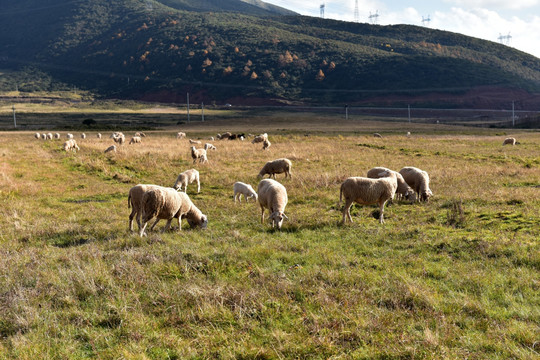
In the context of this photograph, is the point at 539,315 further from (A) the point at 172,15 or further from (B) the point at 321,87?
(A) the point at 172,15

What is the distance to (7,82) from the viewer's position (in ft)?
507

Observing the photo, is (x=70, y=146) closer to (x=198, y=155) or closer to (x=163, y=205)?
(x=198, y=155)

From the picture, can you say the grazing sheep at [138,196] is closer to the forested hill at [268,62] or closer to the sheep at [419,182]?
the sheep at [419,182]

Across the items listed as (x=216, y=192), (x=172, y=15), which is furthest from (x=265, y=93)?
(x=216, y=192)

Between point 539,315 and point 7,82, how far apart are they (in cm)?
18858

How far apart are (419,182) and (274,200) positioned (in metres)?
6.17

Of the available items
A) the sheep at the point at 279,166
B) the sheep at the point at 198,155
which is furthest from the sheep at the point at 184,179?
the sheep at the point at 198,155

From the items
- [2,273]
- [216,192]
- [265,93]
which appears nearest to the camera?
[2,273]

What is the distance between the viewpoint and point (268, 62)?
140750 millimetres

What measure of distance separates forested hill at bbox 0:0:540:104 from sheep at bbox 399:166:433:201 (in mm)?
108095

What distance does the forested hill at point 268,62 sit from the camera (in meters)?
128

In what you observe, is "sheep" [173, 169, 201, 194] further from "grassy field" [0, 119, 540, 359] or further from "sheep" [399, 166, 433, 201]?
"sheep" [399, 166, 433, 201]

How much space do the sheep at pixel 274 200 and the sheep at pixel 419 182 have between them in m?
5.58

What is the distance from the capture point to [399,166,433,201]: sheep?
1391 cm
